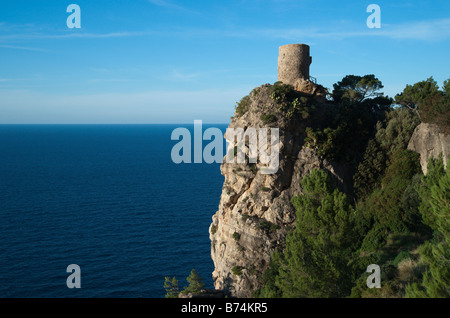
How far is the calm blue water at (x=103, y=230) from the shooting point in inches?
1978

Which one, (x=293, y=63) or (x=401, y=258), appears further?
(x=293, y=63)

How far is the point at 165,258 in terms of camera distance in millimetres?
56906

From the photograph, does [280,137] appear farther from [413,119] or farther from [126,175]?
[126,175]

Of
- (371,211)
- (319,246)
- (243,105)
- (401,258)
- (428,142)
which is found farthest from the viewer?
(243,105)

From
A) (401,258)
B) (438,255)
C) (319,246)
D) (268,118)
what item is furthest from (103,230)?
(438,255)

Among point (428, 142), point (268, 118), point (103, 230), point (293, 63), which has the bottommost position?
point (103, 230)

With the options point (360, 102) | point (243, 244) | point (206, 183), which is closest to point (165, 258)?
point (243, 244)

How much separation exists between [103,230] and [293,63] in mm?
43419

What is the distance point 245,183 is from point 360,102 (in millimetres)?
16708

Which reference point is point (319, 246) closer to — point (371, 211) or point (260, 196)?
point (371, 211)

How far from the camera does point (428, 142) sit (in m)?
35.4

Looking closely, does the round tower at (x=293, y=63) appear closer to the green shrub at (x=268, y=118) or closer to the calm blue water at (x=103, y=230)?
the green shrub at (x=268, y=118)

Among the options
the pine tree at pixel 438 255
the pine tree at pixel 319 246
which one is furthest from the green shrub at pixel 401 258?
the pine tree at pixel 438 255
